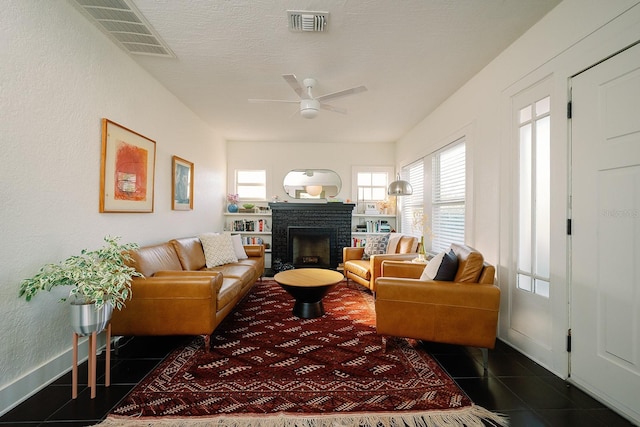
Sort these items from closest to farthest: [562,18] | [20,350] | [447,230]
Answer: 1. [20,350]
2. [562,18]
3. [447,230]

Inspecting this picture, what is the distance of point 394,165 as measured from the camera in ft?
20.1

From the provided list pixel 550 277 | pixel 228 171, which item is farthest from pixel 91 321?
pixel 228 171

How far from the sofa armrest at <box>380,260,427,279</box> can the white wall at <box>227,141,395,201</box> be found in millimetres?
2879

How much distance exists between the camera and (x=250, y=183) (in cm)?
612

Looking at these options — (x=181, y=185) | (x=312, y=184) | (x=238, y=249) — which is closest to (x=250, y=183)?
(x=312, y=184)

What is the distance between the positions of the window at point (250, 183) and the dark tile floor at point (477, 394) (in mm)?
3955

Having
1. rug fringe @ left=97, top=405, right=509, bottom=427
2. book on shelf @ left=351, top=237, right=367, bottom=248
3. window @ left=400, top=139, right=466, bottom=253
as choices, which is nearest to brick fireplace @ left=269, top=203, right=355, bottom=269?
book on shelf @ left=351, top=237, right=367, bottom=248

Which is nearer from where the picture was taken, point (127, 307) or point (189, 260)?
point (127, 307)

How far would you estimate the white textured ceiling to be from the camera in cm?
214

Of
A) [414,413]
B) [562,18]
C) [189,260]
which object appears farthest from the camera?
[189,260]

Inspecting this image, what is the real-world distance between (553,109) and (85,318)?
3.45 m

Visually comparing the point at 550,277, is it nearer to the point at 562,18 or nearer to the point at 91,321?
the point at 562,18

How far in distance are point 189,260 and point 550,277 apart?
3.54 m

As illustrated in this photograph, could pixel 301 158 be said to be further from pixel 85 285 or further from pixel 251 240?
pixel 85 285
